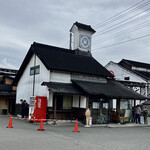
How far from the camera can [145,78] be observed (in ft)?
136

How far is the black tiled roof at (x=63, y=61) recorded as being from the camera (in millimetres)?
20203

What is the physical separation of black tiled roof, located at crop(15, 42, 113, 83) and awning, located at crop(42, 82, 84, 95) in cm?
135

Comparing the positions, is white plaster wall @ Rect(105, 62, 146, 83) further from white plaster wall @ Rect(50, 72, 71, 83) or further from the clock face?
white plaster wall @ Rect(50, 72, 71, 83)

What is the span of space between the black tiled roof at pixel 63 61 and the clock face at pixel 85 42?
1.34 meters

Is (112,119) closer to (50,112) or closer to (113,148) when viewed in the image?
(50,112)

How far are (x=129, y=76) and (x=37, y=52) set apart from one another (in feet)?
90.5

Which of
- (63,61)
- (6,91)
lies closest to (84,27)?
(63,61)

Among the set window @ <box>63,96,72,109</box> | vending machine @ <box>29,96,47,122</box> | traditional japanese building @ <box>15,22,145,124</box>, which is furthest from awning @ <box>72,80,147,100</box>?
vending machine @ <box>29,96,47,122</box>

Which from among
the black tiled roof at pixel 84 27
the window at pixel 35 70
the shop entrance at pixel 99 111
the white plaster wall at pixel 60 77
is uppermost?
the black tiled roof at pixel 84 27

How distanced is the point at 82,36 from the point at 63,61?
238 inches

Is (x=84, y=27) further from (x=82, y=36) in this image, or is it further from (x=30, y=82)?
(x=30, y=82)

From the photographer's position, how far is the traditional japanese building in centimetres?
1916

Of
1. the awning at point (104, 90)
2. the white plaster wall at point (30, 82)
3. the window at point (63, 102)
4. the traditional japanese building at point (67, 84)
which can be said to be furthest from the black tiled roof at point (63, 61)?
the window at point (63, 102)

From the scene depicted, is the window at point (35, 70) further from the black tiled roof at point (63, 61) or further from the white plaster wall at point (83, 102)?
the white plaster wall at point (83, 102)
